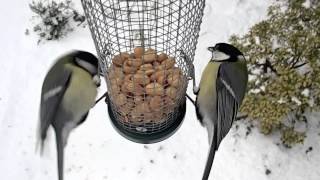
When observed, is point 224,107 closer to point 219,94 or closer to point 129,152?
point 219,94

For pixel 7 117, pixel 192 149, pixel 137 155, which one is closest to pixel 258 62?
pixel 192 149

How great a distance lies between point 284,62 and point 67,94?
110 centimetres

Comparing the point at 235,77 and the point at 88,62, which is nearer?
the point at 88,62

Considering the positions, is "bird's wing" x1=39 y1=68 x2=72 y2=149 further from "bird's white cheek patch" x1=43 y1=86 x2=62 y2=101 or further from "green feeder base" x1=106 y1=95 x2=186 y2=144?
"green feeder base" x1=106 y1=95 x2=186 y2=144

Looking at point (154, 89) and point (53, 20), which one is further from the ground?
point (154, 89)

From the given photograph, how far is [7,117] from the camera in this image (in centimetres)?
264

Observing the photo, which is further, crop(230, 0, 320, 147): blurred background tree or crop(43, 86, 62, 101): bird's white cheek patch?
crop(230, 0, 320, 147): blurred background tree

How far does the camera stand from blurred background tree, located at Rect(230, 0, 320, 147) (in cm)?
217

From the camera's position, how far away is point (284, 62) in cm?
227

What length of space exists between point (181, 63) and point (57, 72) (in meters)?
0.41

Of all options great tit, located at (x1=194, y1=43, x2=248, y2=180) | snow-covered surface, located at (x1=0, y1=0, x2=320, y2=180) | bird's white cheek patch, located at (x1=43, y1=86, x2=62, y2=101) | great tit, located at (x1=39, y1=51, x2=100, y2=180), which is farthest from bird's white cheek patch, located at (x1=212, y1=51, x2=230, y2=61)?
snow-covered surface, located at (x1=0, y1=0, x2=320, y2=180)

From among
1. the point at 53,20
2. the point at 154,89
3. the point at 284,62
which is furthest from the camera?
the point at 53,20

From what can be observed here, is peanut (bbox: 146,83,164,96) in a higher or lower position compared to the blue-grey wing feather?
higher

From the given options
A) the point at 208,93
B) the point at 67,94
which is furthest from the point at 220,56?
the point at 67,94
